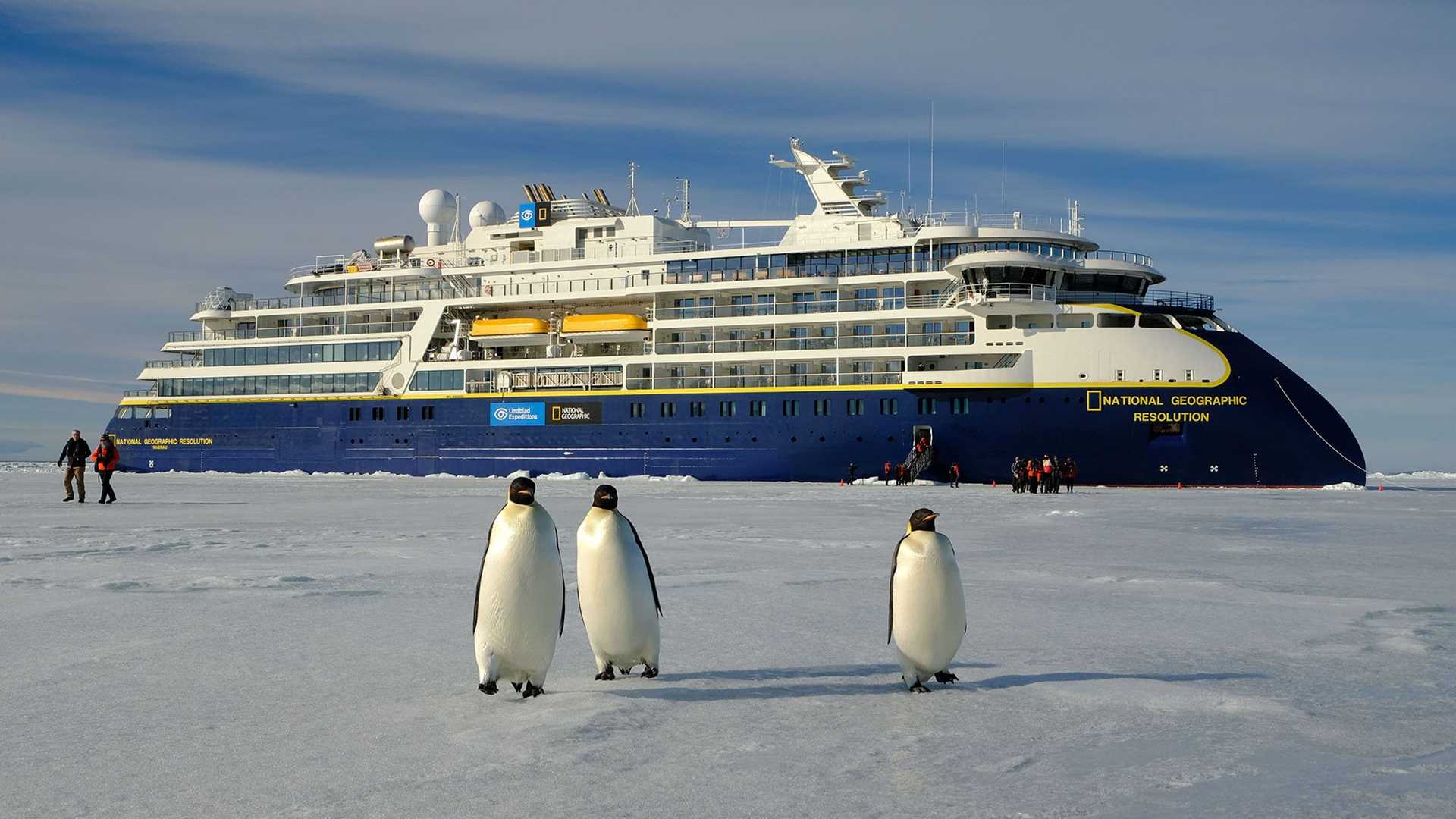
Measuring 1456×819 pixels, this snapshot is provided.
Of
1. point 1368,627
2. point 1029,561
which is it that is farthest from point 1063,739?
point 1029,561

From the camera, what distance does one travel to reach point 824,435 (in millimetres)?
39156

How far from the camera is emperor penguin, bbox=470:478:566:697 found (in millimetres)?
5953

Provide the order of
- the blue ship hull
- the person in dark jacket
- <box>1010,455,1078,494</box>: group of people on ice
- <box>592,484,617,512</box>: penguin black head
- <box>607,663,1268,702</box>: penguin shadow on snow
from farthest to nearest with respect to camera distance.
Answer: the blue ship hull < <box>1010,455,1078,494</box>: group of people on ice < the person in dark jacket < <box>592,484,617,512</box>: penguin black head < <box>607,663,1268,702</box>: penguin shadow on snow

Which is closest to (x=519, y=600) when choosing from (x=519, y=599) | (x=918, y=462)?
(x=519, y=599)

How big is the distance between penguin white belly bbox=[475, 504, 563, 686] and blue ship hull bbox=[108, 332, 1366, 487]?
31.8m

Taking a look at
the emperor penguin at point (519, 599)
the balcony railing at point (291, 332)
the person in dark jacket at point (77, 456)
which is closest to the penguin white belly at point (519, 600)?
the emperor penguin at point (519, 599)

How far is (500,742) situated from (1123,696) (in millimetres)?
3175

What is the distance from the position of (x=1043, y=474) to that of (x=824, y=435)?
894 centimetres

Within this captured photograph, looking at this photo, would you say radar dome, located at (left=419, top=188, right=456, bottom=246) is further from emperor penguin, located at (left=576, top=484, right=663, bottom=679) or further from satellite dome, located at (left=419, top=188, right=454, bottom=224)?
emperor penguin, located at (left=576, top=484, right=663, bottom=679)

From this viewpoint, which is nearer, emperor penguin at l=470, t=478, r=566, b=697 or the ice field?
the ice field

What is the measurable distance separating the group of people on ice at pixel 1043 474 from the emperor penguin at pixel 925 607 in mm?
25946

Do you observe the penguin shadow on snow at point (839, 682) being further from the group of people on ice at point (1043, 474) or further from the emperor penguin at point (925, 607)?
the group of people on ice at point (1043, 474)

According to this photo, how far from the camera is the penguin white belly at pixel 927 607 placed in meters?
6.22

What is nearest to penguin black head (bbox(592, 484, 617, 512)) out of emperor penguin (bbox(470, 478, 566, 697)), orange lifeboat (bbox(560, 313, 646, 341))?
emperor penguin (bbox(470, 478, 566, 697))
